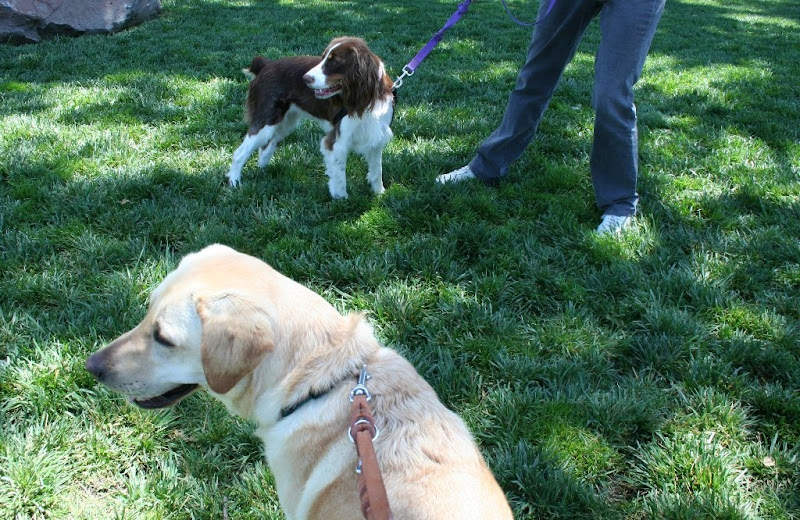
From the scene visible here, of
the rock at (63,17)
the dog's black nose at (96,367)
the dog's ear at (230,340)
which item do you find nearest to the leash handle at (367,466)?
the dog's ear at (230,340)

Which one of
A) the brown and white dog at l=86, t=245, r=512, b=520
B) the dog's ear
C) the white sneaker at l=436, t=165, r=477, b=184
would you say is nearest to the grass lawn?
the white sneaker at l=436, t=165, r=477, b=184

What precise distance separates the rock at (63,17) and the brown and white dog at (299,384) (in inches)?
336

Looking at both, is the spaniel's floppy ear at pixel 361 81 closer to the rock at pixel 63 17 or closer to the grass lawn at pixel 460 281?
the grass lawn at pixel 460 281

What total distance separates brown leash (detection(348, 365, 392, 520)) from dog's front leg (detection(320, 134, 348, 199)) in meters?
2.76

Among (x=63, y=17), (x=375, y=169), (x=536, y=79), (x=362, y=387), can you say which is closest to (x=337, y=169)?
(x=375, y=169)

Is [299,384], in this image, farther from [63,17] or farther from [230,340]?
[63,17]

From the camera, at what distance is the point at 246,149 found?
4629mm

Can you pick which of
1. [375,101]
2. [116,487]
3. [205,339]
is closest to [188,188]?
[375,101]

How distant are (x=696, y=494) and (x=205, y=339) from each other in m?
2.05

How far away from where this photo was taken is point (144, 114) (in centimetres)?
571

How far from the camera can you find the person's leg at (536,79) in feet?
13.3

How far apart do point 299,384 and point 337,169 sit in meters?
2.80

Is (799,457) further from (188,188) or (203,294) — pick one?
(188,188)

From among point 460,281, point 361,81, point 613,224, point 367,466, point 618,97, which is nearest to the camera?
point 367,466
